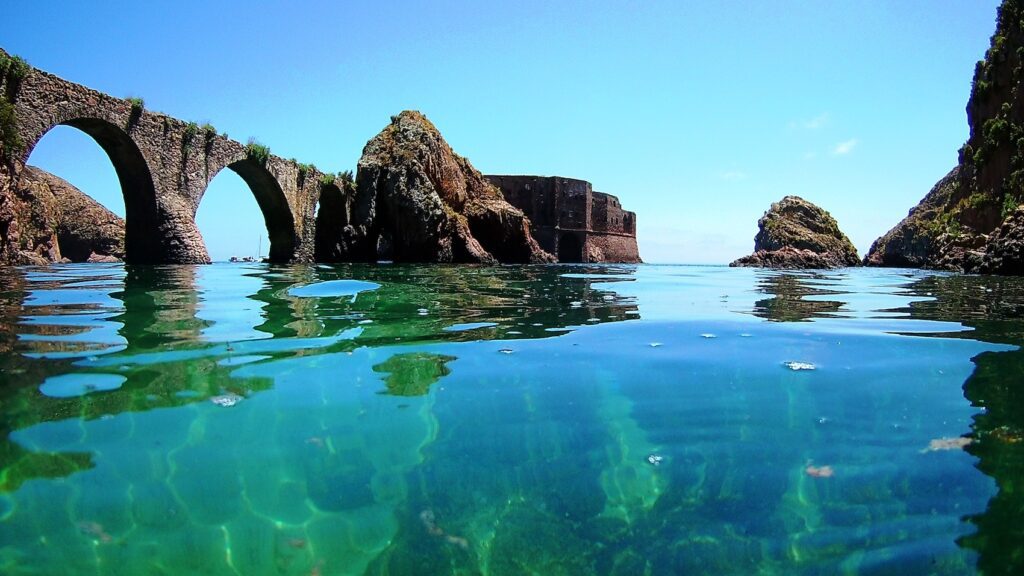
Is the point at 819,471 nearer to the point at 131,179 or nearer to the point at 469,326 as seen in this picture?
the point at 469,326

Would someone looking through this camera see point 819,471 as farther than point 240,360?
No

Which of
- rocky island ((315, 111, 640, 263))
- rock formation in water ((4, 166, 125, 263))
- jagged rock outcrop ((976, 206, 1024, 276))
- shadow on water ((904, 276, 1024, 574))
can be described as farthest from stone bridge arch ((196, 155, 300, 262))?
jagged rock outcrop ((976, 206, 1024, 276))

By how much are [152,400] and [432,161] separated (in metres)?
31.6

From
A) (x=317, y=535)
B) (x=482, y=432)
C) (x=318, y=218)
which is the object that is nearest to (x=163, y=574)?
(x=317, y=535)

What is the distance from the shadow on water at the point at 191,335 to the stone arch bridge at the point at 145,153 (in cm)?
991

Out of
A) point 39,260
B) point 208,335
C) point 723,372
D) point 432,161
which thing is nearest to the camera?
point 723,372

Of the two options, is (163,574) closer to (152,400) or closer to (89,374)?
(152,400)

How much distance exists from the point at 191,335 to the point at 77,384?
1.39 metres

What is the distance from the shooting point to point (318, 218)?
1224 inches

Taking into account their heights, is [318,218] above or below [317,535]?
above

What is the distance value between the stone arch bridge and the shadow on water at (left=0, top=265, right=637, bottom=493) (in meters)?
9.91

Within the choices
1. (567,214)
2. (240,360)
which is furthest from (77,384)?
(567,214)

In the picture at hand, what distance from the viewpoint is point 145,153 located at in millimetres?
19172

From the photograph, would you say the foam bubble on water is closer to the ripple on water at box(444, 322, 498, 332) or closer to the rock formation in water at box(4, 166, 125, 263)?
the ripple on water at box(444, 322, 498, 332)
